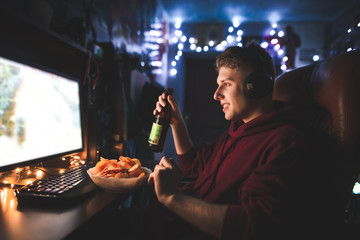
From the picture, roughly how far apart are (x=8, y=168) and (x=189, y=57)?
4.09 meters

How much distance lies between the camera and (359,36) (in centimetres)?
162

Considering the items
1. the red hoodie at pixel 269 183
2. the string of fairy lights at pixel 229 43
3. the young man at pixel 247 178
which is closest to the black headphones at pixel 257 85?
the young man at pixel 247 178

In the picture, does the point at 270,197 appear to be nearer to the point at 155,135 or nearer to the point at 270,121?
the point at 270,121

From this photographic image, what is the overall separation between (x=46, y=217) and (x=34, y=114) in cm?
48

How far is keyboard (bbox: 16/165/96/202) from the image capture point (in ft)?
2.05

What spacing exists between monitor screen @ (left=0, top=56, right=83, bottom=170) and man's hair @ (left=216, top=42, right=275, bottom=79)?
2.57 ft

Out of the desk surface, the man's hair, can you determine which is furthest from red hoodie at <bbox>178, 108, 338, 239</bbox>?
the desk surface

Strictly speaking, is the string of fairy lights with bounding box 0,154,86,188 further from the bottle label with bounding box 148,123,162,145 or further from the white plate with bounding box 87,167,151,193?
the bottle label with bounding box 148,123,162,145

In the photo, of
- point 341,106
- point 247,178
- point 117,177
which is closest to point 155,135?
point 117,177

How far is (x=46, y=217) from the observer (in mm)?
545

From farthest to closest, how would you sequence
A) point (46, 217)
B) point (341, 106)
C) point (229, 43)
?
point (229, 43) → point (341, 106) → point (46, 217)

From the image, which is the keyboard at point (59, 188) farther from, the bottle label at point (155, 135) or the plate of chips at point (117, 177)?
the bottle label at point (155, 135)

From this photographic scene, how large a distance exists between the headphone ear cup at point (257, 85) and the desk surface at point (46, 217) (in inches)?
25.3

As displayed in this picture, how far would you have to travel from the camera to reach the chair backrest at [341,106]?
0.75 metres
